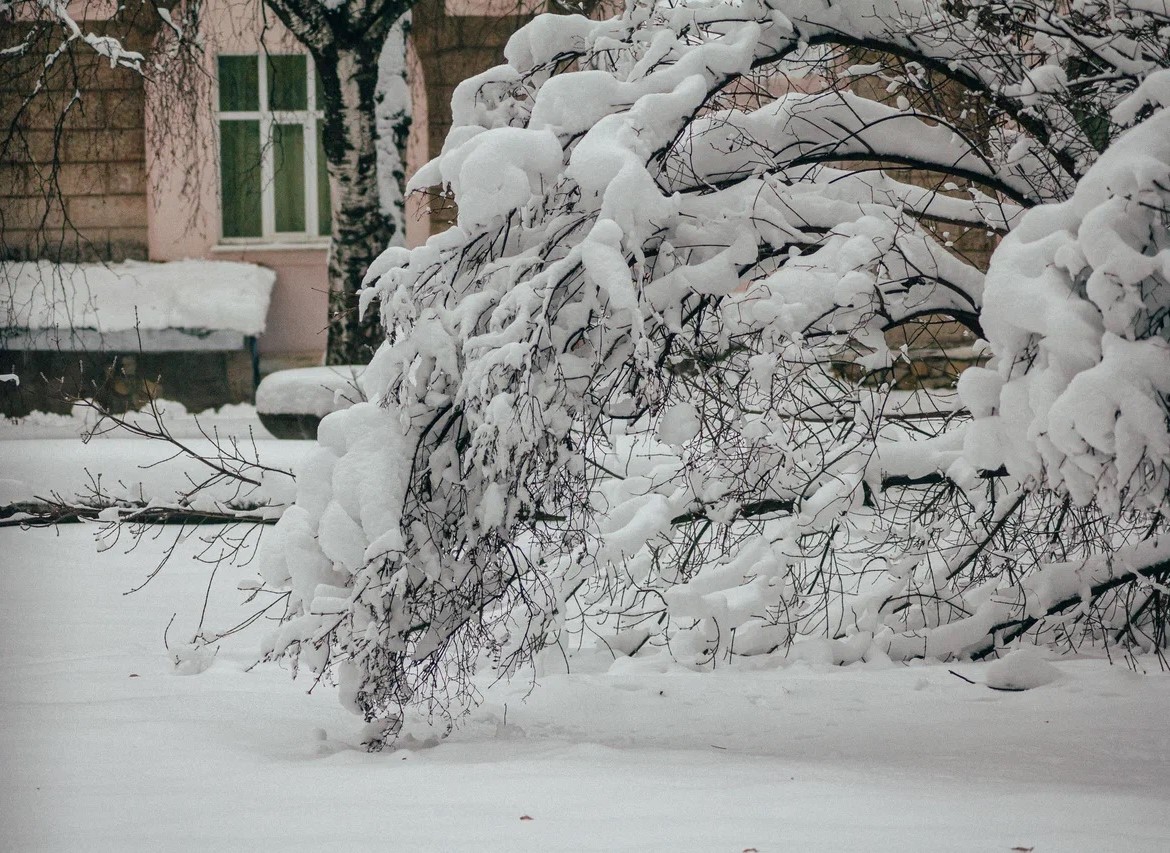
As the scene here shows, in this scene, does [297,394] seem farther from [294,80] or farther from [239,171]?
[294,80]

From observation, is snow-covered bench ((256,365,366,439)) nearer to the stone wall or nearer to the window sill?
the window sill

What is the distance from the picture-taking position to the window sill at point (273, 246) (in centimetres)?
1316

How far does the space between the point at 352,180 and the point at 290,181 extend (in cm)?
512

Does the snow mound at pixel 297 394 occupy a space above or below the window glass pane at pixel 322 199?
below

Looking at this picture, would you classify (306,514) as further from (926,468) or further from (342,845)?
(926,468)

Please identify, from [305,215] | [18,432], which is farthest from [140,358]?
[305,215]

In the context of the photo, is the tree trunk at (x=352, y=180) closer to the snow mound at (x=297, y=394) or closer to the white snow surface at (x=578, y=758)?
the snow mound at (x=297, y=394)

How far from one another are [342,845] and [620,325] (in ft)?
5.47

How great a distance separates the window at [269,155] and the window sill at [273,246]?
0.15 meters

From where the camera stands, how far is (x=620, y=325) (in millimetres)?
3588

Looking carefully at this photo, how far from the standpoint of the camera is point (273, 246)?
1320 cm

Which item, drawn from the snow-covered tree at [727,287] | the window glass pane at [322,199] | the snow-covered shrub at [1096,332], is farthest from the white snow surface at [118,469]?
the window glass pane at [322,199]

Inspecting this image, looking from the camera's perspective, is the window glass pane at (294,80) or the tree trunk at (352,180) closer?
the tree trunk at (352,180)

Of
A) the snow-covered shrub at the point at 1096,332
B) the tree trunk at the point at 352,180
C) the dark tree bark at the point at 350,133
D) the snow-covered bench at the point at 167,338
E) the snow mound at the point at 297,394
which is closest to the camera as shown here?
the snow-covered shrub at the point at 1096,332
